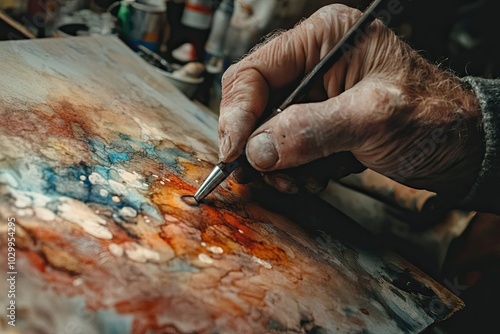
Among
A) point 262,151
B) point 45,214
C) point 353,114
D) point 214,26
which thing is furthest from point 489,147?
point 214,26

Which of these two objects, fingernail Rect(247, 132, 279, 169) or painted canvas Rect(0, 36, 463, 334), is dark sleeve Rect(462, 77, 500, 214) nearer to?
painted canvas Rect(0, 36, 463, 334)

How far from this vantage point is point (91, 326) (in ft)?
2.05

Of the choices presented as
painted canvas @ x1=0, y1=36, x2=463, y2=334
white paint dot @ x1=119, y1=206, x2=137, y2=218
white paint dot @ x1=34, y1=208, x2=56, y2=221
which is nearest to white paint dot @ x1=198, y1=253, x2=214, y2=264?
painted canvas @ x1=0, y1=36, x2=463, y2=334

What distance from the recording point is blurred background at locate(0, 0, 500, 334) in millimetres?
2023

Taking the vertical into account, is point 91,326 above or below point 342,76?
below

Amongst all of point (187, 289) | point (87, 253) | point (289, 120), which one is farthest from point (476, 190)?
point (87, 253)

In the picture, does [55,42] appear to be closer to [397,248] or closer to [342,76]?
[342,76]

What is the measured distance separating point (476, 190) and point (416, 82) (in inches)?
14.9

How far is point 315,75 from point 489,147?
1.59 ft

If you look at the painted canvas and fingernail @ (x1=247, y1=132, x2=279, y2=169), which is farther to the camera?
fingernail @ (x1=247, y1=132, x2=279, y2=169)

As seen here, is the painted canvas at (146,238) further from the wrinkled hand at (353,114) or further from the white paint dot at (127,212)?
the wrinkled hand at (353,114)

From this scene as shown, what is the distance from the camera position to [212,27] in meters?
2.53

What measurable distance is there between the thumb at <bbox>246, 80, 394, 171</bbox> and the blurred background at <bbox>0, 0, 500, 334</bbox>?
93cm

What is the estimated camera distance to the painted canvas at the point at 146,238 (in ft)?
2.19
